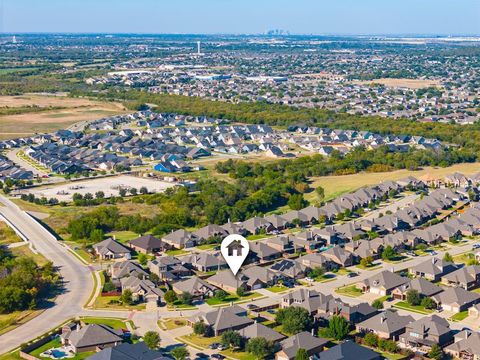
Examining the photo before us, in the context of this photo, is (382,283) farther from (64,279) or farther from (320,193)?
(320,193)

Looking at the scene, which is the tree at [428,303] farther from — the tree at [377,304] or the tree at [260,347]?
the tree at [260,347]

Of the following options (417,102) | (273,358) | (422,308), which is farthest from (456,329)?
(417,102)

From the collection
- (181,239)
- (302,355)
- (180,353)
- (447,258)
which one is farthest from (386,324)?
(181,239)

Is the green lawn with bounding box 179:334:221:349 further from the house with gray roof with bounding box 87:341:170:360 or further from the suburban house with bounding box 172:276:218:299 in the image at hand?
the suburban house with bounding box 172:276:218:299

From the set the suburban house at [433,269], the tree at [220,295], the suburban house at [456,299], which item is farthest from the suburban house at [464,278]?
the tree at [220,295]

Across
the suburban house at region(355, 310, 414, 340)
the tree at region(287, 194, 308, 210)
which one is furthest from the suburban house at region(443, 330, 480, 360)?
the tree at region(287, 194, 308, 210)

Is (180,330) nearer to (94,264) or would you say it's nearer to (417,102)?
(94,264)

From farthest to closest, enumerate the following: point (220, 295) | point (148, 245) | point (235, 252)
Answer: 1. point (148, 245)
2. point (235, 252)
3. point (220, 295)
